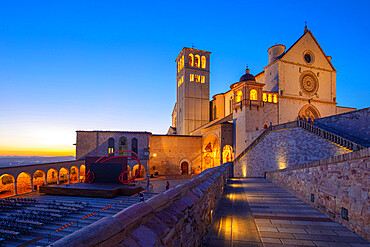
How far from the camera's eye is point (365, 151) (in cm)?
529

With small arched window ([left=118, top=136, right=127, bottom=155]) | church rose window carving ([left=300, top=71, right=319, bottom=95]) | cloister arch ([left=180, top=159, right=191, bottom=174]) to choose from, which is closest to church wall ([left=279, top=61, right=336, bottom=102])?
church rose window carving ([left=300, top=71, right=319, bottom=95])

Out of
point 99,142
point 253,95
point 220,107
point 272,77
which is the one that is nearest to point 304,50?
point 272,77

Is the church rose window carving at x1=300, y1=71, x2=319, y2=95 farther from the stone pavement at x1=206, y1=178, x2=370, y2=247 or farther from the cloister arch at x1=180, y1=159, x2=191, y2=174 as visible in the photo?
the stone pavement at x1=206, y1=178, x2=370, y2=247

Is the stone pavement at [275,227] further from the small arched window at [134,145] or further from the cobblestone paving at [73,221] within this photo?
the small arched window at [134,145]

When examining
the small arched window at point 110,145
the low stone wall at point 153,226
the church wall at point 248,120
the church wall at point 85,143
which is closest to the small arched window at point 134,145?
the small arched window at point 110,145

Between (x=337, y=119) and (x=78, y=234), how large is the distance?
2360cm

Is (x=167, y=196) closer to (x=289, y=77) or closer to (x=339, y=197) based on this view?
(x=339, y=197)

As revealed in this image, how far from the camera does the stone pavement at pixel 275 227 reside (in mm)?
5137

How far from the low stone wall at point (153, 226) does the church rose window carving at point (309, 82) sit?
36.6m

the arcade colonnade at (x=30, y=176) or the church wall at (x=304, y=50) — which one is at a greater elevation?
the church wall at (x=304, y=50)

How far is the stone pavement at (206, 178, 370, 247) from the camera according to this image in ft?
16.9

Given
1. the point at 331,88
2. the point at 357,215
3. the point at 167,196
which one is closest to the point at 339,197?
the point at 357,215

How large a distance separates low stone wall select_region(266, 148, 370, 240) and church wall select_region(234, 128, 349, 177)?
9302 millimetres

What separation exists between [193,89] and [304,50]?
23459 mm
